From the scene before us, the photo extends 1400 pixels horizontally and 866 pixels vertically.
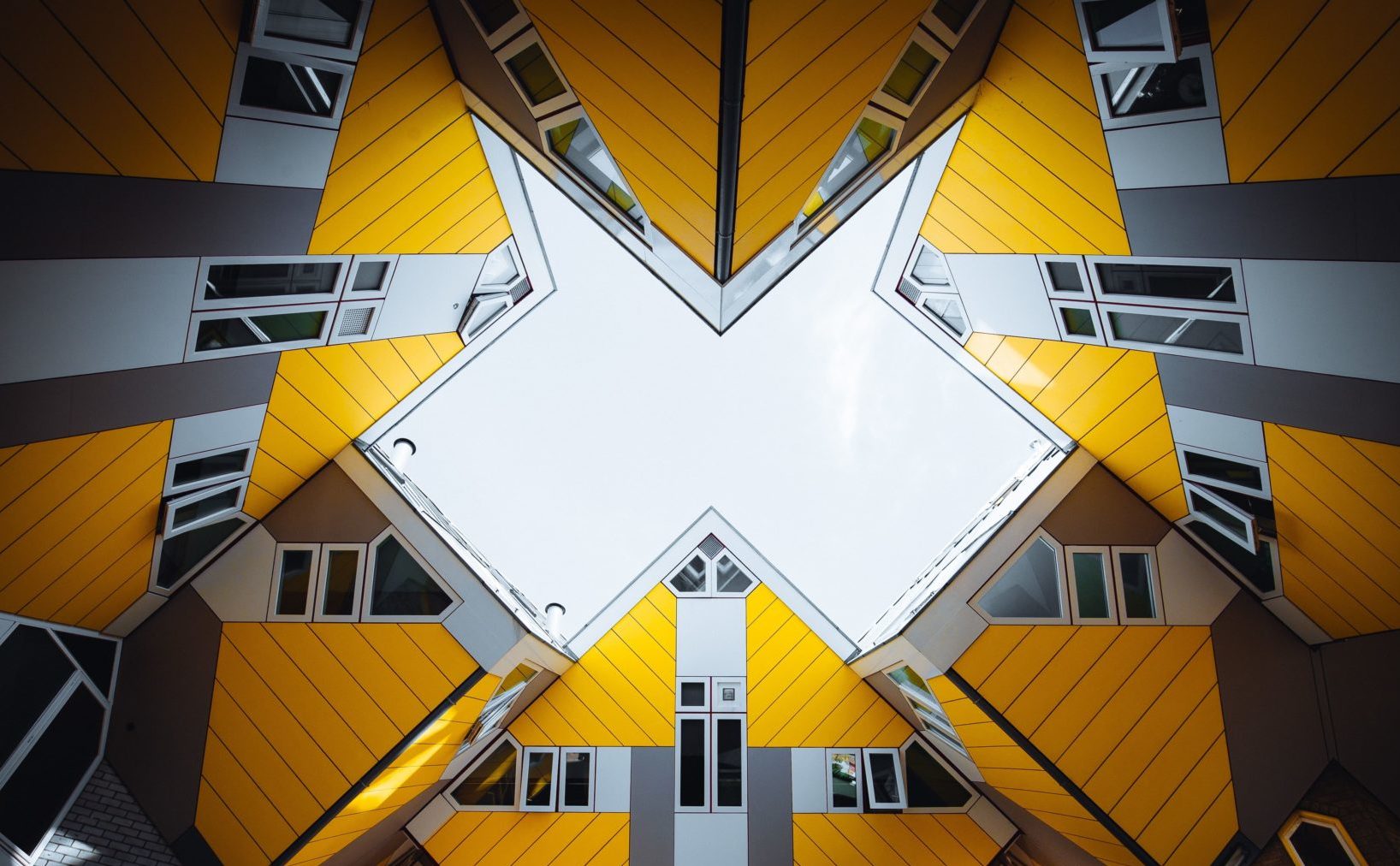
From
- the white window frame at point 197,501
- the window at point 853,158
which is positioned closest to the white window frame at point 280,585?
the white window frame at point 197,501

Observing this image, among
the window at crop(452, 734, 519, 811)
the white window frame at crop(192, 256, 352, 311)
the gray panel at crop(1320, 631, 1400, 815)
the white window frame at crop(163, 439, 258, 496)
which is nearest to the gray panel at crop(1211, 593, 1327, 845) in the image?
the gray panel at crop(1320, 631, 1400, 815)

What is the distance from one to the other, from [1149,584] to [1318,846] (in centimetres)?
280

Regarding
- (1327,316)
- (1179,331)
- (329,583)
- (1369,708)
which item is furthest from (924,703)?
(329,583)

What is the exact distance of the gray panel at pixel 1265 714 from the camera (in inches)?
302

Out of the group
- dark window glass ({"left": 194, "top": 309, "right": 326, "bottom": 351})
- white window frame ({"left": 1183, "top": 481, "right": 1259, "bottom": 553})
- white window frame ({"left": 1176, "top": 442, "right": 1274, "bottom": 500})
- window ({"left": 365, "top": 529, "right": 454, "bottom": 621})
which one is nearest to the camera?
dark window glass ({"left": 194, "top": 309, "right": 326, "bottom": 351})

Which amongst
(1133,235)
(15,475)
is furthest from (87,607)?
(1133,235)

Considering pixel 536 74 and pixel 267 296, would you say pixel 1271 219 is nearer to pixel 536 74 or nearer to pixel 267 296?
pixel 536 74

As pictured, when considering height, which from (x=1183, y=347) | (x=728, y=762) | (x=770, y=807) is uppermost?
(x=1183, y=347)

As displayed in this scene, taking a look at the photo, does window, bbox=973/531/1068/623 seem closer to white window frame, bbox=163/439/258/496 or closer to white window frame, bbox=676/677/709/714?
white window frame, bbox=676/677/709/714

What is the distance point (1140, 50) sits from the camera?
15.6ft

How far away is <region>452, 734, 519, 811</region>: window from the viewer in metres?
10.9

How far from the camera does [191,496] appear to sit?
7.72 meters

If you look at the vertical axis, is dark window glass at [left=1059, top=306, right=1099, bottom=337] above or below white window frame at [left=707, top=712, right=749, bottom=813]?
above

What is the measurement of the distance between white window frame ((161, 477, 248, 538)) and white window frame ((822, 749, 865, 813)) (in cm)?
866
